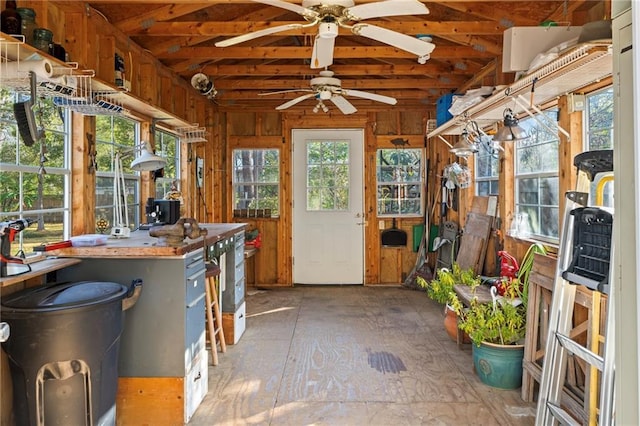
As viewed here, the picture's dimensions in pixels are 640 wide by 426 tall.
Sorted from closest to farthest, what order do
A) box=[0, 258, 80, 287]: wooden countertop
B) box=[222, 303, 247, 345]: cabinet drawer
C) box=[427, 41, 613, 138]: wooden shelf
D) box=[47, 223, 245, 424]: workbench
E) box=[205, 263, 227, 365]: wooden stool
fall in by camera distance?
1. box=[0, 258, 80, 287]: wooden countertop
2. box=[427, 41, 613, 138]: wooden shelf
3. box=[47, 223, 245, 424]: workbench
4. box=[205, 263, 227, 365]: wooden stool
5. box=[222, 303, 247, 345]: cabinet drawer

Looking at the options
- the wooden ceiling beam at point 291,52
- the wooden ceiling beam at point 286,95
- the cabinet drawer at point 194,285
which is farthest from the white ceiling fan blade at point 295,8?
the wooden ceiling beam at point 286,95

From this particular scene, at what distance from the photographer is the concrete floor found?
97.7 inches

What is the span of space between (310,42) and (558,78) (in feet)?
8.64

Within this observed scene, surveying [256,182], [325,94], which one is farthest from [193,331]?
[256,182]

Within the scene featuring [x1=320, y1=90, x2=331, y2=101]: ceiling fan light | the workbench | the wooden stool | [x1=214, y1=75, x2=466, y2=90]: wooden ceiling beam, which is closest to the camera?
the workbench

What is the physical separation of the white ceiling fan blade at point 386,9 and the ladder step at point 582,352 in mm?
1717

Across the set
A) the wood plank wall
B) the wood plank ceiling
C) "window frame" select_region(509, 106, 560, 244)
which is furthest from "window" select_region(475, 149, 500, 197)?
the wood plank ceiling

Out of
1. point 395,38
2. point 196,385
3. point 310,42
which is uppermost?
point 310,42

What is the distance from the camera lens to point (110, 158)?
3289mm

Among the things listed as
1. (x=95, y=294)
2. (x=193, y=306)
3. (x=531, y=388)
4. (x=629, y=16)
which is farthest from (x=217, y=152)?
(x=629, y=16)

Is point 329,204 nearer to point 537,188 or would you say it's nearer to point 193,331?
point 537,188

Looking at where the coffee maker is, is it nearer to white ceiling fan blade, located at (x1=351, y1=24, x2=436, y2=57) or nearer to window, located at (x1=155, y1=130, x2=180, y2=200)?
window, located at (x1=155, y1=130, x2=180, y2=200)

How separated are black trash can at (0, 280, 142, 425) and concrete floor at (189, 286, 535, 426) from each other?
70cm

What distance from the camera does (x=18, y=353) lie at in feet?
6.12
